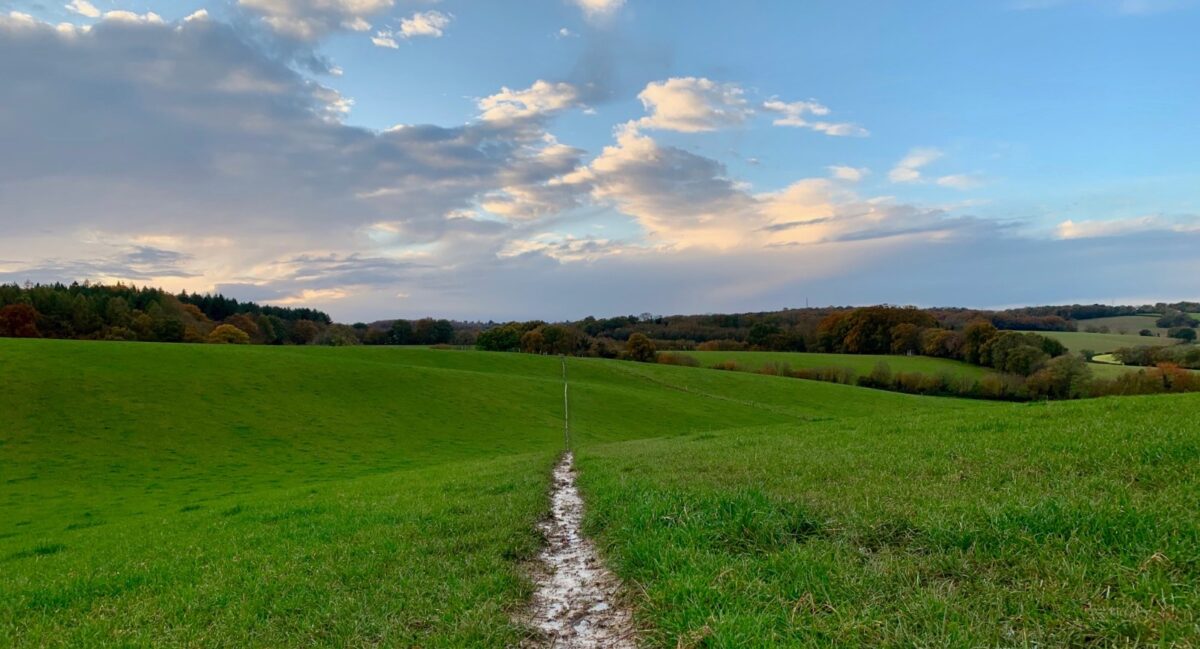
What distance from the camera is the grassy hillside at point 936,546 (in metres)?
4.61

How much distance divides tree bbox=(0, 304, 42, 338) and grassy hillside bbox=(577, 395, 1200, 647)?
390 ft

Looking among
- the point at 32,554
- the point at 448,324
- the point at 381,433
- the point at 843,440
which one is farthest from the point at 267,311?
the point at 843,440

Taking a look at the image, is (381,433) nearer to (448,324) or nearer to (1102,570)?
(1102,570)

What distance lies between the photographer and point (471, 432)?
47.8 meters

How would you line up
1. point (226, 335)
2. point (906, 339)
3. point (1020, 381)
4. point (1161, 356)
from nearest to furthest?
point (1020, 381) → point (1161, 356) → point (226, 335) → point (906, 339)

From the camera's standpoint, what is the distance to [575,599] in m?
7.00

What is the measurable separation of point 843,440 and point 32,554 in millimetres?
22111

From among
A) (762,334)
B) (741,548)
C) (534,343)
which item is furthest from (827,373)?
(741,548)

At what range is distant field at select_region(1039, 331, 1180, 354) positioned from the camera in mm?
103438

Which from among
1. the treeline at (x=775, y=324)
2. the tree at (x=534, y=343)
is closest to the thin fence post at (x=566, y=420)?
the tree at (x=534, y=343)

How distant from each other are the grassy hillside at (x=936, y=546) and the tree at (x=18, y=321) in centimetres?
11876

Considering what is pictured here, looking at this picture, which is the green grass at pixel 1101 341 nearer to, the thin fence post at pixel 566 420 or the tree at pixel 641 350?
the tree at pixel 641 350

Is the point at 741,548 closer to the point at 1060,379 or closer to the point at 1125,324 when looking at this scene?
the point at 1060,379

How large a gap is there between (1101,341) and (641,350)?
8908 centimetres
